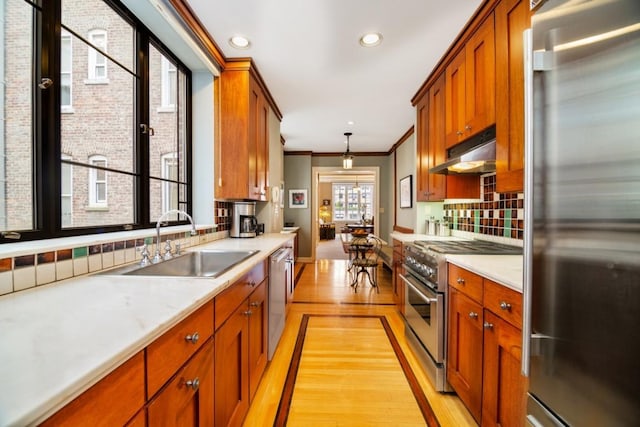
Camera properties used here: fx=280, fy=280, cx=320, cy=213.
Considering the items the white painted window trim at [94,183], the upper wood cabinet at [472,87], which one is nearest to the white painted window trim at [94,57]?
the white painted window trim at [94,183]

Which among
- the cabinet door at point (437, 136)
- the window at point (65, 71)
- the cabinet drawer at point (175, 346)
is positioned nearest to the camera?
the cabinet drawer at point (175, 346)

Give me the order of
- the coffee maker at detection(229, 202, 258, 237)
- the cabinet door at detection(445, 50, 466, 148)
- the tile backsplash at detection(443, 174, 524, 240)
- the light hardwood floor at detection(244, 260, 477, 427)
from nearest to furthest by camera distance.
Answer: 1. the light hardwood floor at detection(244, 260, 477, 427)
2. the tile backsplash at detection(443, 174, 524, 240)
3. the cabinet door at detection(445, 50, 466, 148)
4. the coffee maker at detection(229, 202, 258, 237)

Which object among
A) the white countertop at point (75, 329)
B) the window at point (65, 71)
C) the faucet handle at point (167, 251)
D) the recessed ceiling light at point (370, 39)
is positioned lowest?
the white countertop at point (75, 329)

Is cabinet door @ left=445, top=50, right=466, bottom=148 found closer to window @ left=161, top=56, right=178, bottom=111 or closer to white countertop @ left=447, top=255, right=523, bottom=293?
white countertop @ left=447, top=255, right=523, bottom=293

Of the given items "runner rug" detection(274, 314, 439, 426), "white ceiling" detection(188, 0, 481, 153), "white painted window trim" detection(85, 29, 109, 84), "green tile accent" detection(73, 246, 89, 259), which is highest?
"white ceiling" detection(188, 0, 481, 153)

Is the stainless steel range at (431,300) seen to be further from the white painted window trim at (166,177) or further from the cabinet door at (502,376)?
the white painted window trim at (166,177)

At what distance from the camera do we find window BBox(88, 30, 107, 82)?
1685mm

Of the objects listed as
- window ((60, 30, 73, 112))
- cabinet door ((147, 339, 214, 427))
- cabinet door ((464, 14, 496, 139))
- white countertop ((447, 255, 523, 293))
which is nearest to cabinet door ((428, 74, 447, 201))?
cabinet door ((464, 14, 496, 139))

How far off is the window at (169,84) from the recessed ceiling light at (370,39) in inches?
63.0

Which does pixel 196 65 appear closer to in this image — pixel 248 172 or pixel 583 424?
pixel 248 172

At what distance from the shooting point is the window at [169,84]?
2.39 meters

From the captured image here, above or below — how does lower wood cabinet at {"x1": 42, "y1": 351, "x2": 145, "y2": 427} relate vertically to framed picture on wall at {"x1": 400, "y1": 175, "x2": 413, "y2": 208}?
below

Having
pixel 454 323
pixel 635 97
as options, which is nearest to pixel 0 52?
pixel 635 97

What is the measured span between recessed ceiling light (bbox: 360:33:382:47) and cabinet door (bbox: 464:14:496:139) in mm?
662
